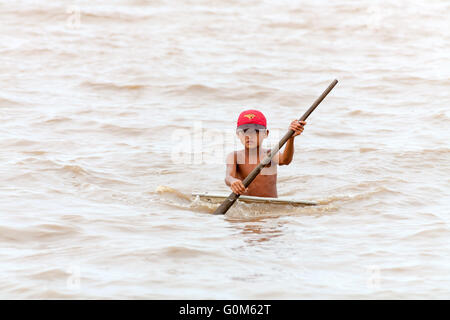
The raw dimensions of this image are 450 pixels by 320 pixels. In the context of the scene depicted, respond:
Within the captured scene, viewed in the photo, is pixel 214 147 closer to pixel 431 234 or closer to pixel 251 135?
pixel 251 135

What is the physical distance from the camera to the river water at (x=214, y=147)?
4.66 metres

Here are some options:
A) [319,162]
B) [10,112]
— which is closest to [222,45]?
[10,112]

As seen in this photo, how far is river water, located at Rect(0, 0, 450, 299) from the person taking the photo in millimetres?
4664

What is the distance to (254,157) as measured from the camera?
662 centimetres

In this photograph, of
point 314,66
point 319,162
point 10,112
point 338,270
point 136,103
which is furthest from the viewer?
point 314,66

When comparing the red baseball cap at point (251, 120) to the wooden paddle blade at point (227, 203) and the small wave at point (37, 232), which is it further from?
the small wave at point (37, 232)

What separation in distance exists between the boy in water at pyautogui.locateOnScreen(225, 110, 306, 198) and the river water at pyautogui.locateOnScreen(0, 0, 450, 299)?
0.41 m

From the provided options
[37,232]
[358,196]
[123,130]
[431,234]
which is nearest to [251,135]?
[358,196]

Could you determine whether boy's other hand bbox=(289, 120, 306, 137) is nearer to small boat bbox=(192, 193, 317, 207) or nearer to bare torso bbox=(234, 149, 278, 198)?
small boat bbox=(192, 193, 317, 207)

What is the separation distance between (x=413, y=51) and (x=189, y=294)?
1207 cm

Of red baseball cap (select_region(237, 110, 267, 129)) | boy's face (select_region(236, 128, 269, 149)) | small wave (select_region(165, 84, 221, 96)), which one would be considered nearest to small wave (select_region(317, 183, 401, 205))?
boy's face (select_region(236, 128, 269, 149))

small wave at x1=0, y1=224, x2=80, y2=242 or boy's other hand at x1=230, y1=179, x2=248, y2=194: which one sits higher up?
boy's other hand at x1=230, y1=179, x2=248, y2=194
